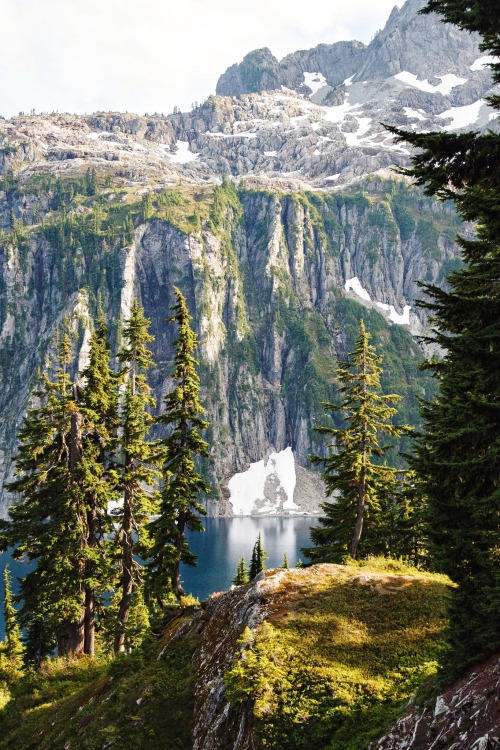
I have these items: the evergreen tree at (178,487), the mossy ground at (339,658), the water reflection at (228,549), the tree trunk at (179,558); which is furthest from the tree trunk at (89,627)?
the water reflection at (228,549)

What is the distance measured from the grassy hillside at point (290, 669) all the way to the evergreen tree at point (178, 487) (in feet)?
26.1

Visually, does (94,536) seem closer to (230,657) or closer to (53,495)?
(53,495)

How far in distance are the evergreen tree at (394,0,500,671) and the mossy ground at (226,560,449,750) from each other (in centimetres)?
153

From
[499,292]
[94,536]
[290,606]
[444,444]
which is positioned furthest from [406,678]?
[94,536]

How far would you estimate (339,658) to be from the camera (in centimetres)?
1147

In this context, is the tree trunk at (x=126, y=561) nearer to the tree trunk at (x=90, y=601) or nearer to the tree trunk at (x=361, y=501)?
the tree trunk at (x=90, y=601)

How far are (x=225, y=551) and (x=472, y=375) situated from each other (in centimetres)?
14442

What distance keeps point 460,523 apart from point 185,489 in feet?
56.7

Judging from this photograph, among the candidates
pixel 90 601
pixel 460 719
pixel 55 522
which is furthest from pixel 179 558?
pixel 460 719

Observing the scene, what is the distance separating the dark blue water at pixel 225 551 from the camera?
10912cm

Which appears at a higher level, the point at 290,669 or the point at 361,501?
the point at 361,501

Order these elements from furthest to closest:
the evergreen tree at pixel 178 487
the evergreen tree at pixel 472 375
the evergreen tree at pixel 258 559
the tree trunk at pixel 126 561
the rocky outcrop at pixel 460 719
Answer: the evergreen tree at pixel 258 559
the tree trunk at pixel 126 561
the evergreen tree at pixel 178 487
the evergreen tree at pixel 472 375
the rocky outcrop at pixel 460 719

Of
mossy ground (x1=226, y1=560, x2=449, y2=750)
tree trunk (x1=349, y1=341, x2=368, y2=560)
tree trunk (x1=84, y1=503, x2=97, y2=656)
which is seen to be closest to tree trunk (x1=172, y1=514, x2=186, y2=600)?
tree trunk (x1=84, y1=503, x2=97, y2=656)

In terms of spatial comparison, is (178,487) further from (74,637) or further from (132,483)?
(74,637)
